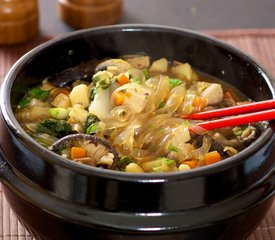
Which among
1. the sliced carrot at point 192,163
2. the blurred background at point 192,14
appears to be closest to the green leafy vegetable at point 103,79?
the sliced carrot at point 192,163

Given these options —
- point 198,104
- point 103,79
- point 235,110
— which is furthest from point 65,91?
point 235,110

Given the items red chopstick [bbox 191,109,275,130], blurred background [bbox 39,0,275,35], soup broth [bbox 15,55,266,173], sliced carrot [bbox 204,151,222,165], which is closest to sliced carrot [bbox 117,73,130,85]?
soup broth [bbox 15,55,266,173]

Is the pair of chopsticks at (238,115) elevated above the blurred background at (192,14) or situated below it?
above

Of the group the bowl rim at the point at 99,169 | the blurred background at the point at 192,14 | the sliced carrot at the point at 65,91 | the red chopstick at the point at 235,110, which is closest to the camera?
the bowl rim at the point at 99,169

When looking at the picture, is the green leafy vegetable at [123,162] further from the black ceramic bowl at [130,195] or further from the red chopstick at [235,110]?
the red chopstick at [235,110]

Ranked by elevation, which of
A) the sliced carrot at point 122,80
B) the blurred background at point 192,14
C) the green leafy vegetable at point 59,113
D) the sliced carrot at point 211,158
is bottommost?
the blurred background at point 192,14

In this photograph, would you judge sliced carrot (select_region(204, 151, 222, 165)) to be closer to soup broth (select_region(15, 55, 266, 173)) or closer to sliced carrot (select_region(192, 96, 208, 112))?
soup broth (select_region(15, 55, 266, 173))

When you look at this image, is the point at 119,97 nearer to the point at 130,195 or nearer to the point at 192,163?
the point at 192,163

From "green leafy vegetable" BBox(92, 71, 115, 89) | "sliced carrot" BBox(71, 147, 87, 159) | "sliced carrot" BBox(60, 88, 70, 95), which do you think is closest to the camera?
"sliced carrot" BBox(71, 147, 87, 159)
